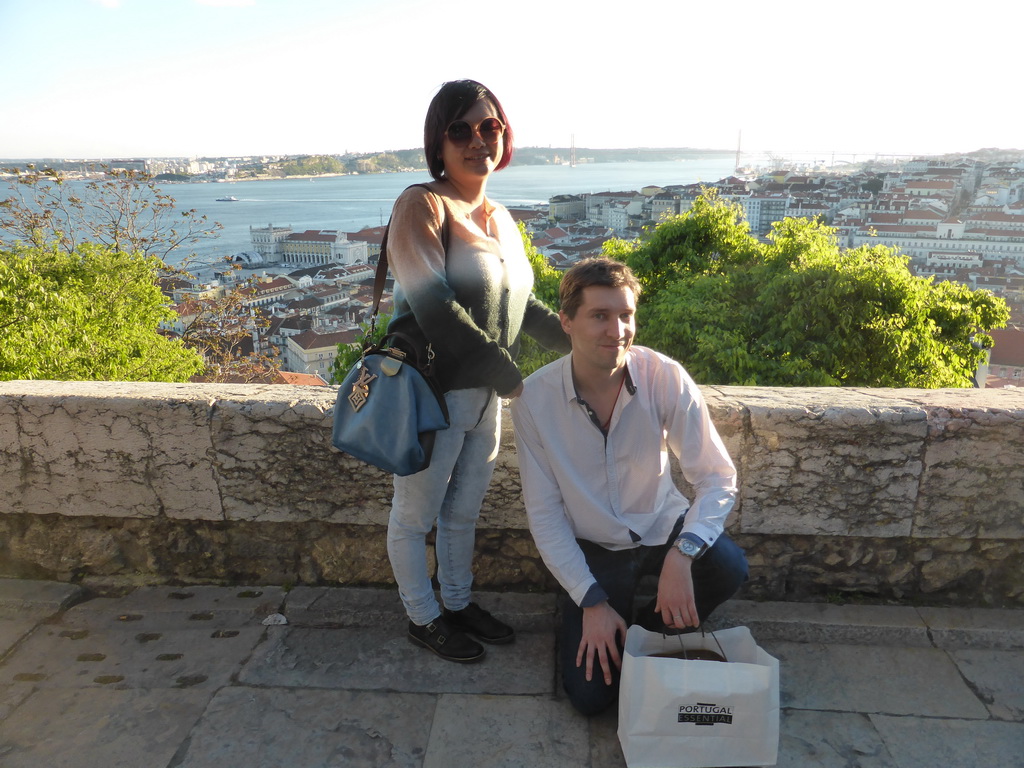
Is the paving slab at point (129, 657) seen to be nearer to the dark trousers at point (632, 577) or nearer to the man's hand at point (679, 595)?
the dark trousers at point (632, 577)

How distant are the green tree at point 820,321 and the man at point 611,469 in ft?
13.5

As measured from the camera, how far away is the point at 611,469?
1721 millimetres

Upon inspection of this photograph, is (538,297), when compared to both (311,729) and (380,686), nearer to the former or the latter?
(380,686)

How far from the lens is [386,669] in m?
1.83

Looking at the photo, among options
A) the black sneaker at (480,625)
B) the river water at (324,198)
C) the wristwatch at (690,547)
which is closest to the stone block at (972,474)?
the wristwatch at (690,547)

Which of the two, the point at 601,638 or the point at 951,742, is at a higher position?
the point at 601,638

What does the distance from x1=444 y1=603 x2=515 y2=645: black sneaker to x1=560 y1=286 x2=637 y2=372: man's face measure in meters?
0.80

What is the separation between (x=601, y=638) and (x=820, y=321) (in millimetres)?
5290

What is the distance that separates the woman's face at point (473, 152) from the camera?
1.59m

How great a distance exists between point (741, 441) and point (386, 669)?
45.0 inches

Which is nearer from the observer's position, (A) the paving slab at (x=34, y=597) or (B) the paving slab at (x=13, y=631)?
(B) the paving slab at (x=13, y=631)

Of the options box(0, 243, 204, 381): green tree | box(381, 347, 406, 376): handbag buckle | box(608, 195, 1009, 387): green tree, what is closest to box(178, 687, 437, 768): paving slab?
box(381, 347, 406, 376): handbag buckle

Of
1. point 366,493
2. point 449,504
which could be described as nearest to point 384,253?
point 449,504

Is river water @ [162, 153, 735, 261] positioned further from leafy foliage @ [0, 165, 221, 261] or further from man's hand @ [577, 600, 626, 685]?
man's hand @ [577, 600, 626, 685]
